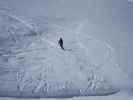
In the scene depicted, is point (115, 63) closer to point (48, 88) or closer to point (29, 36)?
point (48, 88)

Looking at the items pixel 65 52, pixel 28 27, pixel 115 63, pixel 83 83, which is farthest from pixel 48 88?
pixel 28 27

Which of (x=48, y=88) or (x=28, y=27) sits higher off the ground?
(x=28, y=27)

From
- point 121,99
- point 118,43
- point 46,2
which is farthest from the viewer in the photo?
point 46,2

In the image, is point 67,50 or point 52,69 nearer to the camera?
point 52,69

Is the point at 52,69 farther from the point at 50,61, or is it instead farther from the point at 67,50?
the point at 67,50

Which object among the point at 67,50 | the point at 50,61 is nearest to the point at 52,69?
the point at 50,61
